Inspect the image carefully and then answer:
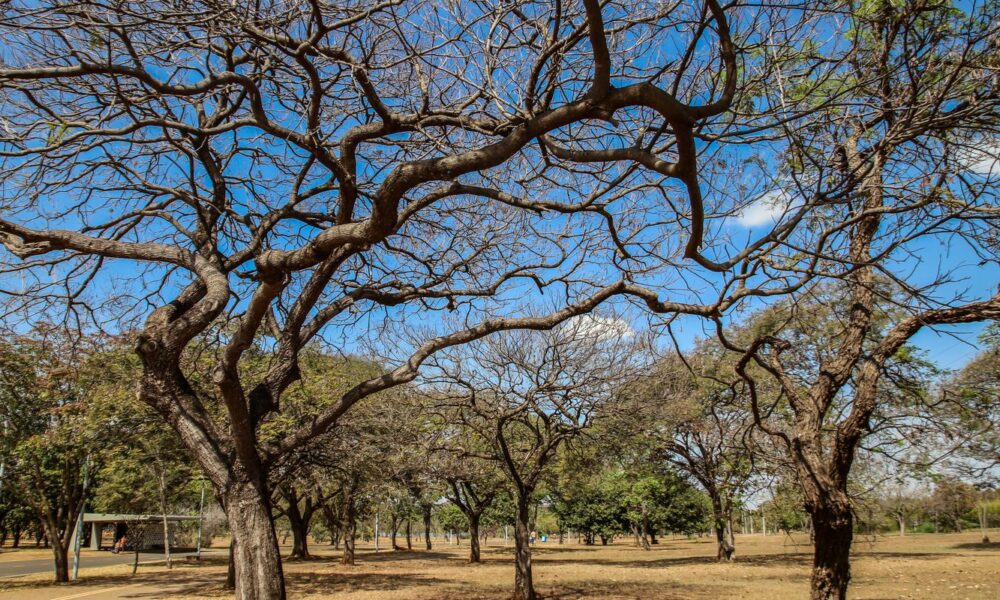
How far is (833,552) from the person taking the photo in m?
6.41

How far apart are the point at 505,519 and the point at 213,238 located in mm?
40445

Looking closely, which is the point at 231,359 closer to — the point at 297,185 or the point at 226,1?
the point at 297,185

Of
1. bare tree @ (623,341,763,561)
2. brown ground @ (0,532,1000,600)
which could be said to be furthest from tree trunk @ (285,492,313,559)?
bare tree @ (623,341,763,561)

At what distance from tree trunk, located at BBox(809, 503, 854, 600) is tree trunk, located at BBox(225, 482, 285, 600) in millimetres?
5468

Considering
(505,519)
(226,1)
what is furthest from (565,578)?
(505,519)

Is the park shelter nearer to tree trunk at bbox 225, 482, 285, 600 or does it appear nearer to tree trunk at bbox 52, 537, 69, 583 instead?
tree trunk at bbox 52, 537, 69, 583

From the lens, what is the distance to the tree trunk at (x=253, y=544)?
16.3ft

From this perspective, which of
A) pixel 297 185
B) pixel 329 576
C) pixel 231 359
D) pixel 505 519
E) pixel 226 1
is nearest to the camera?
pixel 226 1

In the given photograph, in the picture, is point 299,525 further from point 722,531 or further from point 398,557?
point 722,531

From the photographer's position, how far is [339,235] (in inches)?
171

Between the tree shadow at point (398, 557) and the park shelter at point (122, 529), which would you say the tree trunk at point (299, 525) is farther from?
the park shelter at point (122, 529)

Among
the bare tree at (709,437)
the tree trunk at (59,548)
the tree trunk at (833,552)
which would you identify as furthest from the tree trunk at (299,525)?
the tree trunk at (833,552)

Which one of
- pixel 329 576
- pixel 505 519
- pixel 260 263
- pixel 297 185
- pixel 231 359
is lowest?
pixel 505 519

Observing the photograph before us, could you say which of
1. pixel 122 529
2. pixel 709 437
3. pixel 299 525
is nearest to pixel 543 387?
pixel 709 437
